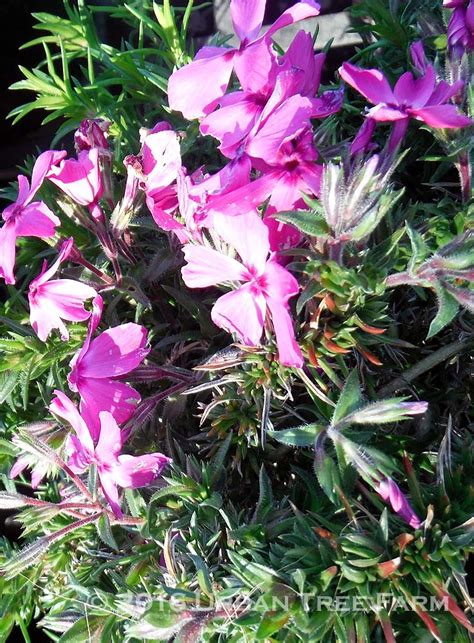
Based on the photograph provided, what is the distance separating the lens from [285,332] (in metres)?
0.56

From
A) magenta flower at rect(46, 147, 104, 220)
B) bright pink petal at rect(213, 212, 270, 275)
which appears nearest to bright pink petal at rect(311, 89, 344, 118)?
bright pink petal at rect(213, 212, 270, 275)

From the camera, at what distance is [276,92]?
0.52m

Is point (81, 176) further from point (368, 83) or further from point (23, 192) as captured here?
point (368, 83)

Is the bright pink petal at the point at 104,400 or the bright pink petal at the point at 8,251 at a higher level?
the bright pink petal at the point at 8,251

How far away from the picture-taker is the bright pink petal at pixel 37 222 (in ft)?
2.10

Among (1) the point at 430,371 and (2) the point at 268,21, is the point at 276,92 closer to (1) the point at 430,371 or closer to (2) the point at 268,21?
(1) the point at 430,371

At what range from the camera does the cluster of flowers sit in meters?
0.54

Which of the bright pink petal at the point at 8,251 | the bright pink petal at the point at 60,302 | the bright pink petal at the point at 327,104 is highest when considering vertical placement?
the bright pink petal at the point at 327,104

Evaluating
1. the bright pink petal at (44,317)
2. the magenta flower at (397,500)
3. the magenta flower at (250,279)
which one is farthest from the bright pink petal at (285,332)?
the bright pink petal at (44,317)

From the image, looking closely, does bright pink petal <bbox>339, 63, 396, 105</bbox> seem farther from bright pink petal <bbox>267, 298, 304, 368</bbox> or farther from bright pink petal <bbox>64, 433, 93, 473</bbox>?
bright pink petal <bbox>64, 433, 93, 473</bbox>

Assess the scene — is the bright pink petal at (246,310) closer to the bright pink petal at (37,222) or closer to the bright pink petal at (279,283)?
the bright pink petal at (279,283)

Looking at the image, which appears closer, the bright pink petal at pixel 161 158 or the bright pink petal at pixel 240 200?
the bright pink petal at pixel 240 200

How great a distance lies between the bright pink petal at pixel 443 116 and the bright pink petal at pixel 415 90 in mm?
26

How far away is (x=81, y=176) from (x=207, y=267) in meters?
0.19
